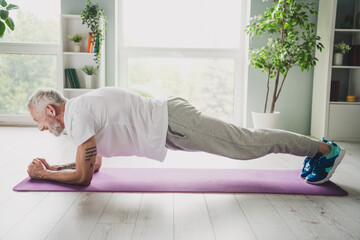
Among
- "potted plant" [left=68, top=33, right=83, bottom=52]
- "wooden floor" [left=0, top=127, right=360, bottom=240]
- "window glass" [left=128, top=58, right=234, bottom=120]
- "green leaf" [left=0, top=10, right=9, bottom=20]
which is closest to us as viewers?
"wooden floor" [left=0, top=127, right=360, bottom=240]

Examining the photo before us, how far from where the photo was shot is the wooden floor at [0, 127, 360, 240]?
135 cm

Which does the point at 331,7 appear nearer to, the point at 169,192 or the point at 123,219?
the point at 169,192

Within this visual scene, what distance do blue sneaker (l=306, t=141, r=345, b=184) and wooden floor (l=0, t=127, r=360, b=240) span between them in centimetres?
16

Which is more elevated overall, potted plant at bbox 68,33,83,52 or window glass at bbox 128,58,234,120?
potted plant at bbox 68,33,83,52

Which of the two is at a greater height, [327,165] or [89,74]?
[89,74]

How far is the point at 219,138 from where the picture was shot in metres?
1.77

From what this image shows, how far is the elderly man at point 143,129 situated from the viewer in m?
1.72

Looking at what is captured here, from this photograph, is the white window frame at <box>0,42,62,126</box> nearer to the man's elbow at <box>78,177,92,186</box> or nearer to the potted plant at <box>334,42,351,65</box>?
the man's elbow at <box>78,177,92,186</box>

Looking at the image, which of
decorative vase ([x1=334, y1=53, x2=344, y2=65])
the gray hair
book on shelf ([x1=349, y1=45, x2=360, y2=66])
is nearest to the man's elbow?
the gray hair

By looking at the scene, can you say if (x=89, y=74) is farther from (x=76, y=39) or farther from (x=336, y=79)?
(x=336, y=79)

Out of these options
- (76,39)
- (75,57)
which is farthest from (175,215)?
(75,57)

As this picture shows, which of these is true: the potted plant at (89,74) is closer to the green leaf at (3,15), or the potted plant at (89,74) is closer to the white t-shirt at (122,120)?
the green leaf at (3,15)

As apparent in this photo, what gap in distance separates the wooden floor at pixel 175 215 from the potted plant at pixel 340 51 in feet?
6.71

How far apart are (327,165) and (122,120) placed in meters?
1.19
